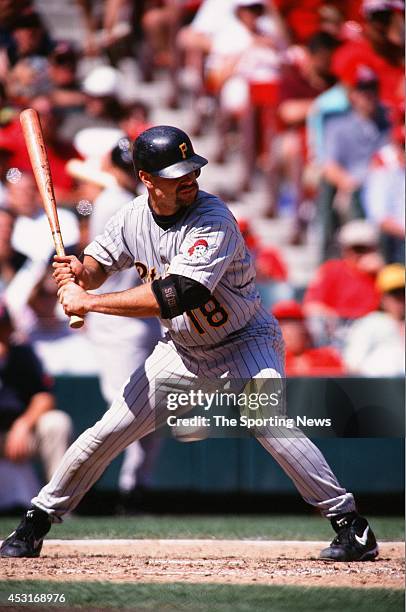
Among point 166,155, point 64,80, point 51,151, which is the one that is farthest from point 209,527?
point 64,80

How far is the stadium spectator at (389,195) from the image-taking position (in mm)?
5730

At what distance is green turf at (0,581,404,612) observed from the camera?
2988 mm

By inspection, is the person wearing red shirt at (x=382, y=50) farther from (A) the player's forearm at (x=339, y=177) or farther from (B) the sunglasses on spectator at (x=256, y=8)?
(B) the sunglasses on spectator at (x=256, y=8)

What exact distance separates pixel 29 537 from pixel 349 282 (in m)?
2.55

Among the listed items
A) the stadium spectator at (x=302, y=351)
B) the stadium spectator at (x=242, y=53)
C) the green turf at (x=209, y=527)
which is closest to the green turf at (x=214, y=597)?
the green turf at (x=209, y=527)

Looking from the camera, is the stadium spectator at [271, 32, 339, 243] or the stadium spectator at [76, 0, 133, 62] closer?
the stadium spectator at [271, 32, 339, 243]

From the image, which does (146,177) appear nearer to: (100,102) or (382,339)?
(382,339)

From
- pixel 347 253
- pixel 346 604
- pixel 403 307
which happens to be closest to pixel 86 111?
pixel 347 253

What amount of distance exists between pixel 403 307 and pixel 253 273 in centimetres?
180

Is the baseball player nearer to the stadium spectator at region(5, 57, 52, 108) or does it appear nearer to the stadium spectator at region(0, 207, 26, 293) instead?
the stadium spectator at region(0, 207, 26, 293)

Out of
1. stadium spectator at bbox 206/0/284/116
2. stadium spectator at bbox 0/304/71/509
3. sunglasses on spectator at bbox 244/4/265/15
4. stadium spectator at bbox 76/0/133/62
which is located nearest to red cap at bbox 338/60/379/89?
stadium spectator at bbox 206/0/284/116

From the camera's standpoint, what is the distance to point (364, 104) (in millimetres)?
6227

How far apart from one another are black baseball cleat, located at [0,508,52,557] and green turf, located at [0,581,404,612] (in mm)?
284

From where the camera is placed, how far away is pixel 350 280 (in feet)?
18.0
